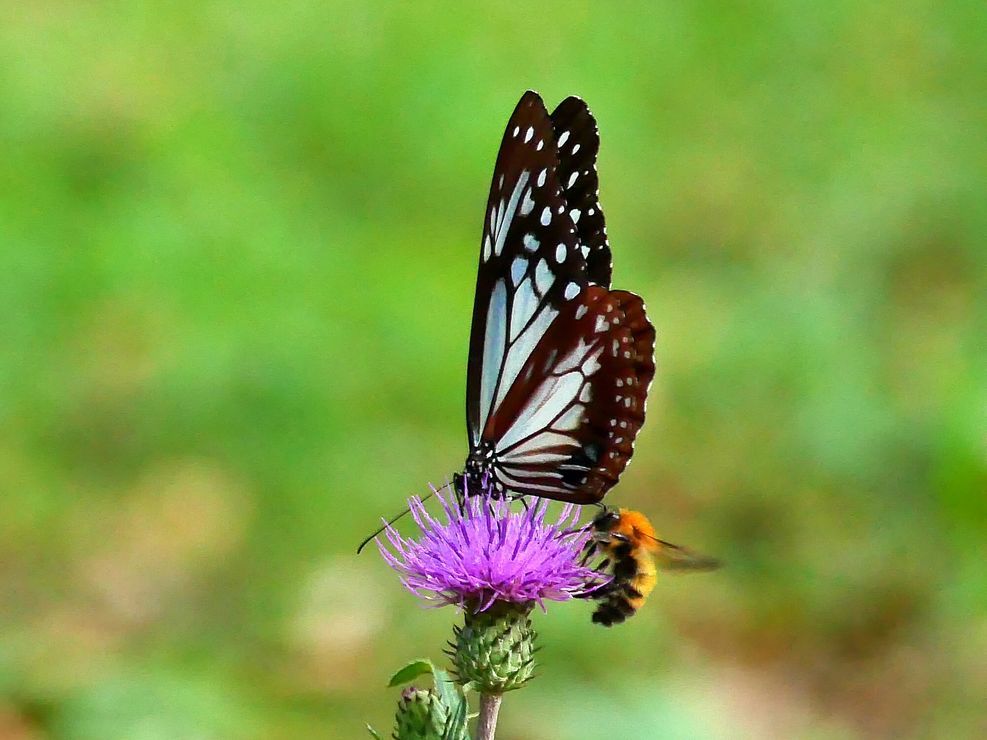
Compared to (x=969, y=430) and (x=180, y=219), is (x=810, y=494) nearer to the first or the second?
(x=969, y=430)

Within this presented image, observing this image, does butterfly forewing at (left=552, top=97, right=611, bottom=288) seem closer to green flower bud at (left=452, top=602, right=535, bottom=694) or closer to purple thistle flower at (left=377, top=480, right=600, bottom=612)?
purple thistle flower at (left=377, top=480, right=600, bottom=612)

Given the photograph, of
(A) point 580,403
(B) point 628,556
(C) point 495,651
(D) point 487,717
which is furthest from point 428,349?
(D) point 487,717

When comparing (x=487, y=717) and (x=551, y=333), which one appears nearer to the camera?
(x=487, y=717)

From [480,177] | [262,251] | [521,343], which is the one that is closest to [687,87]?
[480,177]

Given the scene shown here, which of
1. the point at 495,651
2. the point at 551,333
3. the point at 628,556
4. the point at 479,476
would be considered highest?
the point at 551,333

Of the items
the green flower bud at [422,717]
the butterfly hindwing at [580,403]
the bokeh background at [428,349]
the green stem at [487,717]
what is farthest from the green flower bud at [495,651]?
the bokeh background at [428,349]

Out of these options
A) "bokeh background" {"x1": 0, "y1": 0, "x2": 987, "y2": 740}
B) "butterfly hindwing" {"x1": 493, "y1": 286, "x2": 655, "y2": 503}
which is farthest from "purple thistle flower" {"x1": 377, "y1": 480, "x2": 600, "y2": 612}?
"bokeh background" {"x1": 0, "y1": 0, "x2": 987, "y2": 740}

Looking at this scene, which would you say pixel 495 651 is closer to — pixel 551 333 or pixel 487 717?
pixel 487 717
